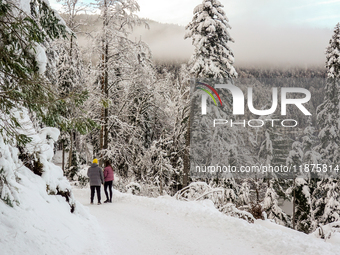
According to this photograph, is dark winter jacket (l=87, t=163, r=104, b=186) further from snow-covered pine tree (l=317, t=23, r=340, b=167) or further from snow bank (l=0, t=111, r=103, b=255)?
snow-covered pine tree (l=317, t=23, r=340, b=167)

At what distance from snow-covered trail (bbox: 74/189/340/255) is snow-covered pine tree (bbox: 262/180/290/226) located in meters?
14.7

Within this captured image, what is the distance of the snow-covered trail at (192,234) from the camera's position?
629 centimetres

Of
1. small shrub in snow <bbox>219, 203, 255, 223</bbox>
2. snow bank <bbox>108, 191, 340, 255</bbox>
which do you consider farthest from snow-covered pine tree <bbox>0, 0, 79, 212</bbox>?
small shrub in snow <bbox>219, 203, 255, 223</bbox>

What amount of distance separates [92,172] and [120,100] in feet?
20.9

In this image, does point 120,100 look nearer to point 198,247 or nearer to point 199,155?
point 199,155

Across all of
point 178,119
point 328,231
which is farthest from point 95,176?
point 178,119

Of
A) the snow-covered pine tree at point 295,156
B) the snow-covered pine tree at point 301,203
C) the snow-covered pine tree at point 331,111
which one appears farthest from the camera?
the snow-covered pine tree at point 301,203

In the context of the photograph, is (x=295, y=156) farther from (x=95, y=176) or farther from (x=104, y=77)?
(x=95, y=176)

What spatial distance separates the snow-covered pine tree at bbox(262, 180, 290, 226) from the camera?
73.0ft

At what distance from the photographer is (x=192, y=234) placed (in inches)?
293

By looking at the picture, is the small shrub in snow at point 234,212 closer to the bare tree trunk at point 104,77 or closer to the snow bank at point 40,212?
the snow bank at point 40,212

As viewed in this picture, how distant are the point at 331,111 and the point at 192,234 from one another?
17719mm

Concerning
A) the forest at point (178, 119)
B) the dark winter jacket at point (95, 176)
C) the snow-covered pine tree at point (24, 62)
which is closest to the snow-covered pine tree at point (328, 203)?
the forest at point (178, 119)

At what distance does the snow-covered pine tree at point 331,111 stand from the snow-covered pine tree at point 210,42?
25.9 feet
